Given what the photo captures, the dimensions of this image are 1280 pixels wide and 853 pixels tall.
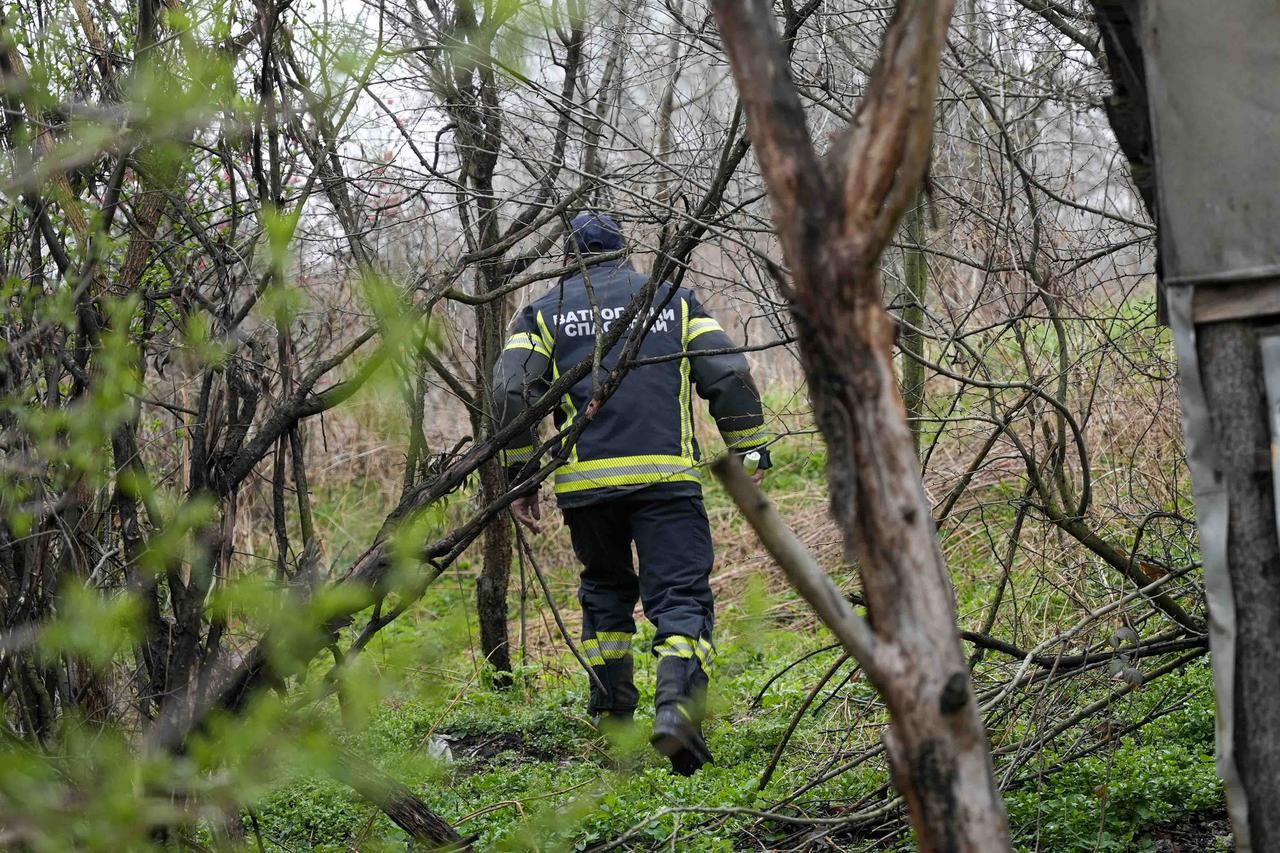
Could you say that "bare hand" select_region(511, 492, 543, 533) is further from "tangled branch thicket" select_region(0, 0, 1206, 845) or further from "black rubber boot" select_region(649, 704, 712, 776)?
"black rubber boot" select_region(649, 704, 712, 776)

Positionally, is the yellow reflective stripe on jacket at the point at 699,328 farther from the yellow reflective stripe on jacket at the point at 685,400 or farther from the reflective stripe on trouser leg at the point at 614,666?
the reflective stripe on trouser leg at the point at 614,666

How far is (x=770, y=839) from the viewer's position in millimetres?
3744

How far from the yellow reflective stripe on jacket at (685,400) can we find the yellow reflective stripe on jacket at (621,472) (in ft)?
0.33

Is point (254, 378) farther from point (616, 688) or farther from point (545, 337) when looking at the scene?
point (616, 688)

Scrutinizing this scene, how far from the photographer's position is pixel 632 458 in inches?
217

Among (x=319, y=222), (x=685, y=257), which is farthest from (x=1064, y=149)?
(x=319, y=222)

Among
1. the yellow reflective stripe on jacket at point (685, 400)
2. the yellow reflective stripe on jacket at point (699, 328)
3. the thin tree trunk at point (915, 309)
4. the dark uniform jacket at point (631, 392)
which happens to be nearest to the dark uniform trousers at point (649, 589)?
the dark uniform jacket at point (631, 392)

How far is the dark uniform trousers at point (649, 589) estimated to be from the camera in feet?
17.4

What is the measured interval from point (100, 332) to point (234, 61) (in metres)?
0.83

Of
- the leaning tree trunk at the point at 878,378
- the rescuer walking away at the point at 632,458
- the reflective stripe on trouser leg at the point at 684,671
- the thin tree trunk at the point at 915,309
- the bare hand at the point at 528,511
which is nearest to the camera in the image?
the leaning tree trunk at the point at 878,378

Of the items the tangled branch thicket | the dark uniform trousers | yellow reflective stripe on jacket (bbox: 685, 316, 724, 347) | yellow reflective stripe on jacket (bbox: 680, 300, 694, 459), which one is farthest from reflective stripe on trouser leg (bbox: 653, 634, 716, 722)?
yellow reflective stripe on jacket (bbox: 685, 316, 724, 347)

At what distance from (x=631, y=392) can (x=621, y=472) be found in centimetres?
37

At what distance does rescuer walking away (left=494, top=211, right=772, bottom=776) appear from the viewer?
17.9 ft

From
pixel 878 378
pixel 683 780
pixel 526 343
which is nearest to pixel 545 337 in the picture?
pixel 526 343
